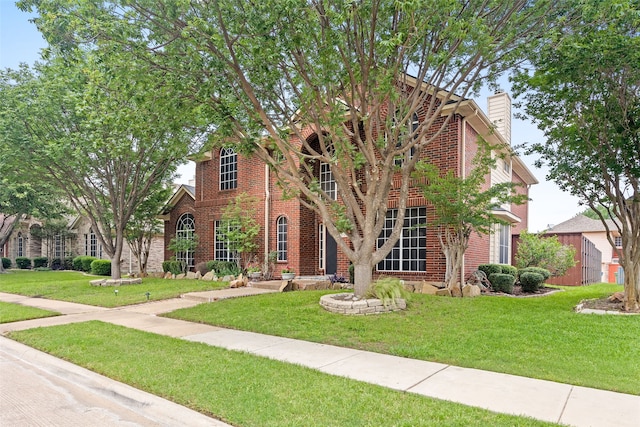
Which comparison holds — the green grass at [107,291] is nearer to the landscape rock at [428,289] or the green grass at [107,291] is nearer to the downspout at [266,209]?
the downspout at [266,209]

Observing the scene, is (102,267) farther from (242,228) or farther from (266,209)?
(266,209)

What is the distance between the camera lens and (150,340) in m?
6.75

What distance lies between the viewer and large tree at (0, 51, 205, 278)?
808 cm

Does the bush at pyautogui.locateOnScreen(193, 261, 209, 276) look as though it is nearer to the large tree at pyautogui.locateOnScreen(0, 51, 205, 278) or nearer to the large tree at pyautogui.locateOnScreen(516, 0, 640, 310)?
the large tree at pyautogui.locateOnScreen(0, 51, 205, 278)

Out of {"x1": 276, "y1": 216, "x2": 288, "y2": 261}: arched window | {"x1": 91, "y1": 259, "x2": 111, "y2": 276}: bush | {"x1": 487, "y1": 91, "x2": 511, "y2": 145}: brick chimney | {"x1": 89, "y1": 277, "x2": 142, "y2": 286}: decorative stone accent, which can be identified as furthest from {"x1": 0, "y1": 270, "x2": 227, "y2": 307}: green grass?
{"x1": 487, "y1": 91, "x2": 511, "y2": 145}: brick chimney

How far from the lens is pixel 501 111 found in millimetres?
16828

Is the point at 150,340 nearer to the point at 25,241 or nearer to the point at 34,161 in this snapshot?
the point at 34,161

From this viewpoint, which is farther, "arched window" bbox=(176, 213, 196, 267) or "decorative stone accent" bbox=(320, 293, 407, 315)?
"arched window" bbox=(176, 213, 196, 267)

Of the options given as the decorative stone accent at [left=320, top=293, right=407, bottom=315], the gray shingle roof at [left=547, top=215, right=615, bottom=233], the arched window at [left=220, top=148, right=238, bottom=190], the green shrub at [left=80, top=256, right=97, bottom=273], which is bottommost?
the green shrub at [left=80, top=256, right=97, bottom=273]

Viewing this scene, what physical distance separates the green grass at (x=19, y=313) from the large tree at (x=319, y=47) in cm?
599

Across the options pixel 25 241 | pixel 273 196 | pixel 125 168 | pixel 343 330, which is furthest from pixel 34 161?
pixel 25 241

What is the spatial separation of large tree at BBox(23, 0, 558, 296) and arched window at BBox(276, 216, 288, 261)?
6.75 metres

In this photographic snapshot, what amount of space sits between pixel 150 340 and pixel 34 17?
20.6 feet

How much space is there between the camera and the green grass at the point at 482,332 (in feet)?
17.3
